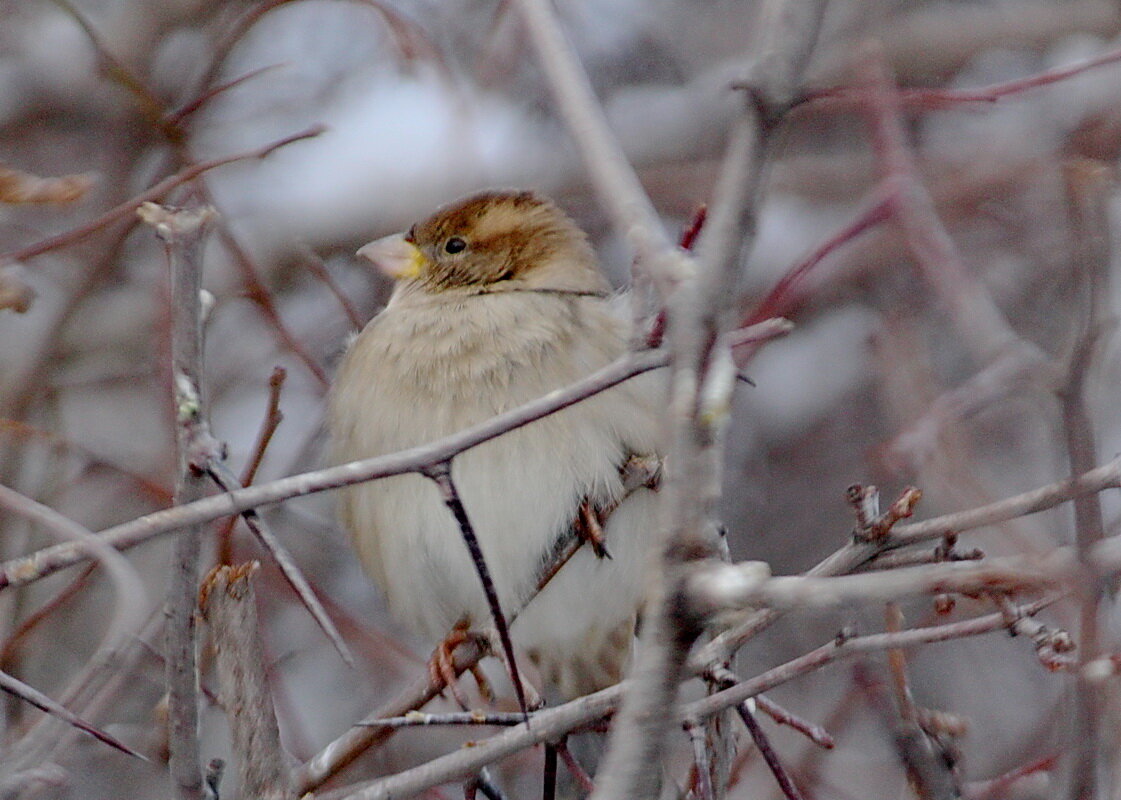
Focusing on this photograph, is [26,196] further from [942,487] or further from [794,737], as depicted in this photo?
[794,737]

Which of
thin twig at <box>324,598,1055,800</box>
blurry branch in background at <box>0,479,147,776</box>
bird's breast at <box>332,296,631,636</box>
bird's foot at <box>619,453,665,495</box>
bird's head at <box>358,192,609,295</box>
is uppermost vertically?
bird's head at <box>358,192,609,295</box>

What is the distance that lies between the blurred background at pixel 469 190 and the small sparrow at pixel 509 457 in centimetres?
57

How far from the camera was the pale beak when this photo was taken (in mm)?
A: 3877

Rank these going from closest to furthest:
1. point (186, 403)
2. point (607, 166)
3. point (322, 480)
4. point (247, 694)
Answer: point (607, 166) → point (322, 480) → point (186, 403) → point (247, 694)

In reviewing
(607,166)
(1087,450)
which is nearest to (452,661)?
(607,166)

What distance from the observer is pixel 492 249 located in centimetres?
390

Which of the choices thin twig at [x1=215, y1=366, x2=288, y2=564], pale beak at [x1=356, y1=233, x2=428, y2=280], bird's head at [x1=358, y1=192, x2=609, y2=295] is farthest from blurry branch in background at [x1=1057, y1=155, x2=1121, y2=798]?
pale beak at [x1=356, y1=233, x2=428, y2=280]

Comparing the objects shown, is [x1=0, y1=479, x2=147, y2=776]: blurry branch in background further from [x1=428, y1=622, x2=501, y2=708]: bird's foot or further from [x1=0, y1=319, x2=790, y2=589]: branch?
[x1=428, y1=622, x2=501, y2=708]: bird's foot

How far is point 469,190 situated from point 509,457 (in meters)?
1.58

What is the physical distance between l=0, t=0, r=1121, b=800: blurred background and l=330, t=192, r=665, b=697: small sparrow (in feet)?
1.86

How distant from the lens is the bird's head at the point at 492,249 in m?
3.80

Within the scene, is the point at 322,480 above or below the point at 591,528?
below

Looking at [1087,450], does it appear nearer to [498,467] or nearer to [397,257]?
[498,467]

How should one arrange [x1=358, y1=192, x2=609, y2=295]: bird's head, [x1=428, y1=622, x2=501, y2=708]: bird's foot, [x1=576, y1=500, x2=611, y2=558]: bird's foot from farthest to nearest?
[x1=358, y1=192, x2=609, y2=295]: bird's head → [x1=576, y1=500, x2=611, y2=558]: bird's foot → [x1=428, y1=622, x2=501, y2=708]: bird's foot
